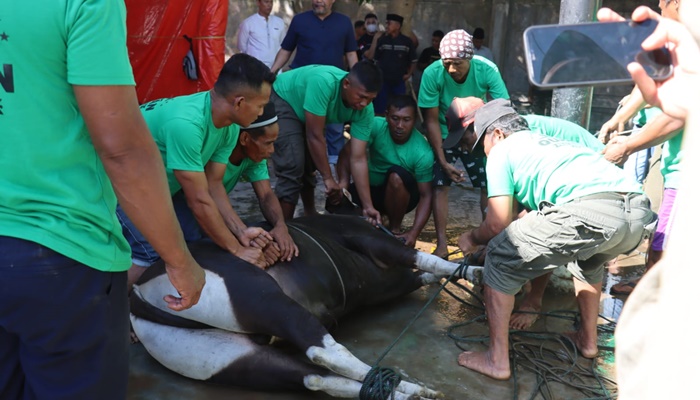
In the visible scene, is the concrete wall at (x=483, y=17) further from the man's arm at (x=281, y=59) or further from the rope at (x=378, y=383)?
the rope at (x=378, y=383)

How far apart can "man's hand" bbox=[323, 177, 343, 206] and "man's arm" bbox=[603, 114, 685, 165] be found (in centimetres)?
193

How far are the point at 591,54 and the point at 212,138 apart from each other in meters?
2.65

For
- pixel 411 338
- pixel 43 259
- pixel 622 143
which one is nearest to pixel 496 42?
pixel 622 143

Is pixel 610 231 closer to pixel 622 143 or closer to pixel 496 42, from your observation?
pixel 622 143

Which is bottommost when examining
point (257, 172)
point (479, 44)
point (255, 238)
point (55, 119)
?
point (479, 44)

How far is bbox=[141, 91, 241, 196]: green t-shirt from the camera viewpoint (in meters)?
3.69

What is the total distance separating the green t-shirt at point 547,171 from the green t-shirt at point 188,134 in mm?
1485

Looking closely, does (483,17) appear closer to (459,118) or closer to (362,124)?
(362,124)

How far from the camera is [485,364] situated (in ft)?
12.2

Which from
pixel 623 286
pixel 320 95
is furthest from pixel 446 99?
pixel 623 286

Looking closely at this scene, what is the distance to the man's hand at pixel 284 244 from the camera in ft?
12.9

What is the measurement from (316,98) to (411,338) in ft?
6.61

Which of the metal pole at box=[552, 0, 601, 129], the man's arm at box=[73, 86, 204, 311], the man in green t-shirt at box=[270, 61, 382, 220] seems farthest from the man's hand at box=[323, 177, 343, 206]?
the man's arm at box=[73, 86, 204, 311]

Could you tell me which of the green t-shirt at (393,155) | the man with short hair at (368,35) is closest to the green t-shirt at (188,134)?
the green t-shirt at (393,155)
